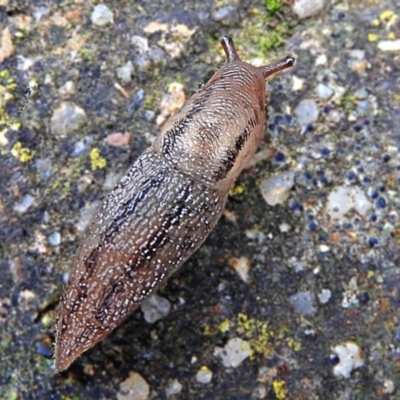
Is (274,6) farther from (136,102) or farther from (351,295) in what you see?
(351,295)

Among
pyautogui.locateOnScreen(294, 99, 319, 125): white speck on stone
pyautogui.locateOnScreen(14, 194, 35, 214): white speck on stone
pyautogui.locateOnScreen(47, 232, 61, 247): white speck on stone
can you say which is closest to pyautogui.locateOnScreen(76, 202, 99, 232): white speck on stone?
pyautogui.locateOnScreen(47, 232, 61, 247): white speck on stone

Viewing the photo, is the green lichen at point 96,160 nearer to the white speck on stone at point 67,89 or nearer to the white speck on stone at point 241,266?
the white speck on stone at point 67,89

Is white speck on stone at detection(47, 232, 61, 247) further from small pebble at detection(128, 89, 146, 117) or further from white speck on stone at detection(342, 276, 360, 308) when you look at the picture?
white speck on stone at detection(342, 276, 360, 308)

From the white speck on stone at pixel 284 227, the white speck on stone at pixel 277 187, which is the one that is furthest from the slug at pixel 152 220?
the white speck on stone at pixel 284 227

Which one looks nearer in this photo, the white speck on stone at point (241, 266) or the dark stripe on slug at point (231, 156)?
the dark stripe on slug at point (231, 156)

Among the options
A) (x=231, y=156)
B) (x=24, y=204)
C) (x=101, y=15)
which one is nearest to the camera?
(x=231, y=156)

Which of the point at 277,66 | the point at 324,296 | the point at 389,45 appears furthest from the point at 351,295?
the point at 389,45

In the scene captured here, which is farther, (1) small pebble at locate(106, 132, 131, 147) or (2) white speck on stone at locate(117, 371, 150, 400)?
(1) small pebble at locate(106, 132, 131, 147)
